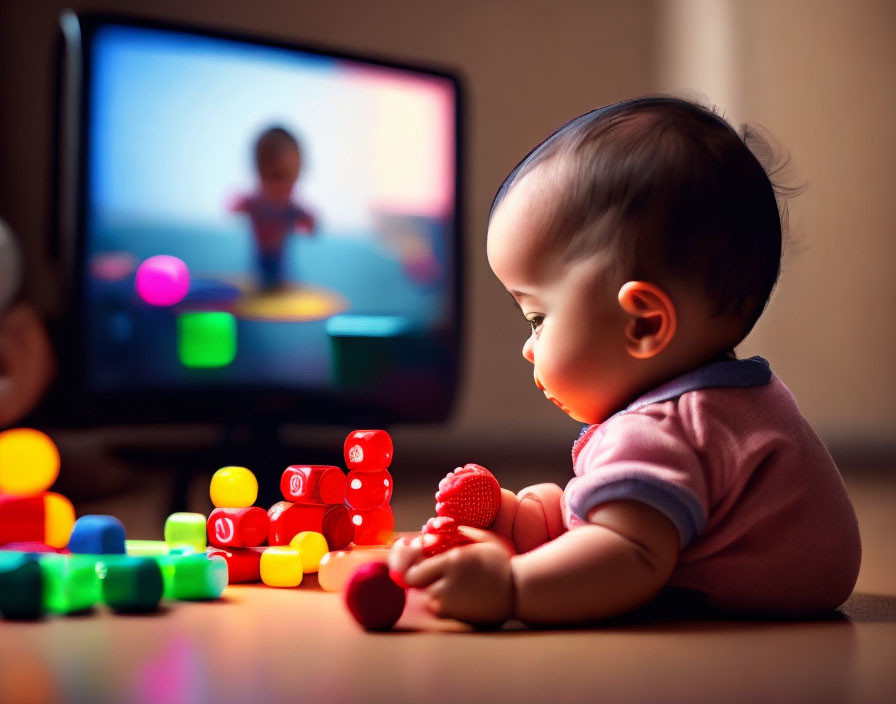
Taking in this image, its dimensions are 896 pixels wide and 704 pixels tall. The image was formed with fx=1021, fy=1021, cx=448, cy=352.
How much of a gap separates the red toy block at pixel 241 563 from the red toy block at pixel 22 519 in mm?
244

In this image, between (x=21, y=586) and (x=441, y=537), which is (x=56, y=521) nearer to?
(x=21, y=586)

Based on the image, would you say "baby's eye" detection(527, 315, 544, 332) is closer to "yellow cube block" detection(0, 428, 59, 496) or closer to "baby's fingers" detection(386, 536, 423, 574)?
"baby's fingers" detection(386, 536, 423, 574)

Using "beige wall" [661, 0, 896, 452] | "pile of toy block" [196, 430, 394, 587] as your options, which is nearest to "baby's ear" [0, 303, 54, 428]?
"pile of toy block" [196, 430, 394, 587]

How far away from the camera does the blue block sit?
89 cm

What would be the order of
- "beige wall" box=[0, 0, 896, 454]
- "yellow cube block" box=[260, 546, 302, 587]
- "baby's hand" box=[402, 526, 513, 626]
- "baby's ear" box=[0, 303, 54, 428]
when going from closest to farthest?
"baby's hand" box=[402, 526, 513, 626]
"yellow cube block" box=[260, 546, 302, 587]
"baby's ear" box=[0, 303, 54, 428]
"beige wall" box=[0, 0, 896, 454]

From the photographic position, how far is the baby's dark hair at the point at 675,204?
0.79 m

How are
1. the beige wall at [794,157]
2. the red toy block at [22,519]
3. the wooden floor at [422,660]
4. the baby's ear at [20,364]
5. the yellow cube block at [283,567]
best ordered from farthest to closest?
the beige wall at [794,157], the baby's ear at [20,364], the red toy block at [22,519], the yellow cube block at [283,567], the wooden floor at [422,660]

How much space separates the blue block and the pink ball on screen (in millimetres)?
671

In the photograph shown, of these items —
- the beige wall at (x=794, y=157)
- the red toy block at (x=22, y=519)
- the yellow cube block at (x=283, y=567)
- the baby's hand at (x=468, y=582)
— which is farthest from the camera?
the beige wall at (x=794, y=157)

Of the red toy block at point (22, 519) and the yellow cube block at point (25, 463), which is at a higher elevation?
the yellow cube block at point (25, 463)

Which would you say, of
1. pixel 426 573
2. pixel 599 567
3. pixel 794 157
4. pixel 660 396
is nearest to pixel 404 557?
pixel 426 573

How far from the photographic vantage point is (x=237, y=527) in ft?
3.18

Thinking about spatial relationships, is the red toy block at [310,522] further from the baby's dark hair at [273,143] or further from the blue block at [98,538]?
the baby's dark hair at [273,143]

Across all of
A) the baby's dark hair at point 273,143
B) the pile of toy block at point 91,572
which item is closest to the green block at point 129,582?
the pile of toy block at point 91,572
